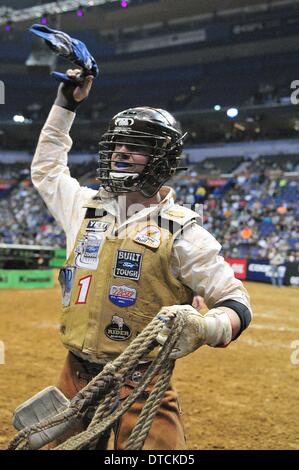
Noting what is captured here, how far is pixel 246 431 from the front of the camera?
15.5ft

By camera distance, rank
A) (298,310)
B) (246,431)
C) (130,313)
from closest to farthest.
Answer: (130,313) → (246,431) → (298,310)

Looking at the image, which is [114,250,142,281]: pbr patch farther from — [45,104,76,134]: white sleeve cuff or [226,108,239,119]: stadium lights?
[226,108,239,119]: stadium lights

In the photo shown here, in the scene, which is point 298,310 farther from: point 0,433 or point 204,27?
point 204,27

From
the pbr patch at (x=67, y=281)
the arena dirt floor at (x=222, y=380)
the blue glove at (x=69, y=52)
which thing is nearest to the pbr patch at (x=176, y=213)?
the pbr patch at (x=67, y=281)

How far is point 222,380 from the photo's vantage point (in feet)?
21.0

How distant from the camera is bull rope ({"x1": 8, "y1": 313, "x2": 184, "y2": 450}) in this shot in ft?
5.86

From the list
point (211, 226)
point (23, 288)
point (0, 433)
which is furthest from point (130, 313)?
point (211, 226)

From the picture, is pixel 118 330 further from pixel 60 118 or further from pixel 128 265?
pixel 60 118

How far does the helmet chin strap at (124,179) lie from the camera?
252 cm

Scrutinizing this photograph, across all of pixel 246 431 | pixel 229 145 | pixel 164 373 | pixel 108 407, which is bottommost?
pixel 246 431

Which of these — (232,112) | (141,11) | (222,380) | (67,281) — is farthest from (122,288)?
(141,11)

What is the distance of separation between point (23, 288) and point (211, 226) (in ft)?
44.9

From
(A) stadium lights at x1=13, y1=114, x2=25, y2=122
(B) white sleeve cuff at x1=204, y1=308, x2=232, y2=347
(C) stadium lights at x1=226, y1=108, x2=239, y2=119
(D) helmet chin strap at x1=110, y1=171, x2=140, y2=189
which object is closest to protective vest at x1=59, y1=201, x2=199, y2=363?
(D) helmet chin strap at x1=110, y1=171, x2=140, y2=189

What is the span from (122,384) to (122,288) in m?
0.62
